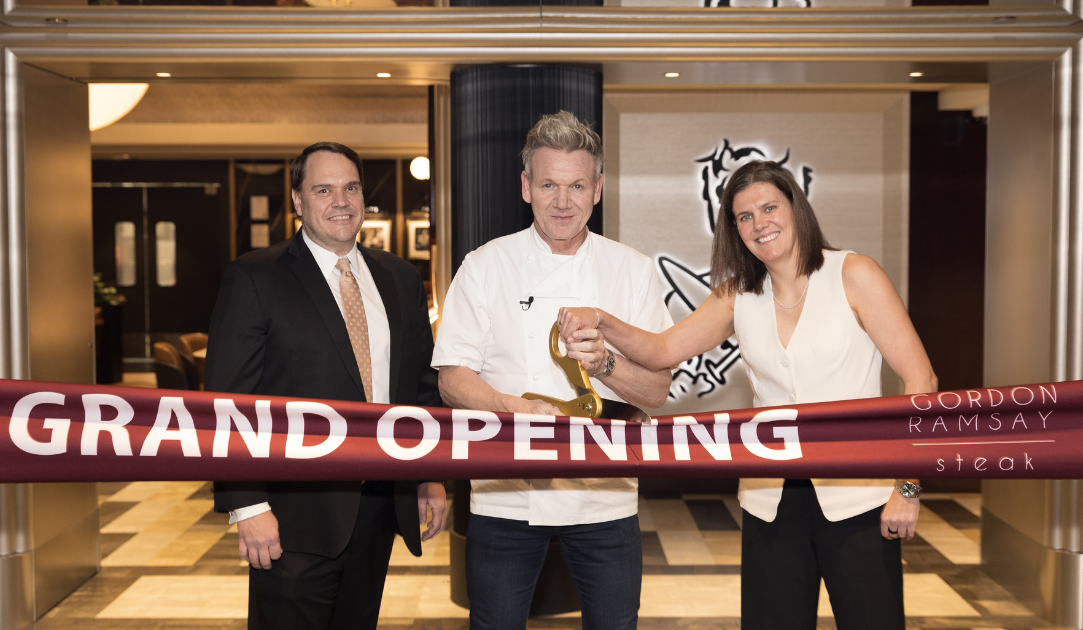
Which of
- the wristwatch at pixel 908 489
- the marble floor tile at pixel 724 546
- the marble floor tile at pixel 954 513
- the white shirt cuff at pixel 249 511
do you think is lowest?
the marble floor tile at pixel 724 546

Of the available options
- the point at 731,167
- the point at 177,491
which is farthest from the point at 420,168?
the point at 177,491

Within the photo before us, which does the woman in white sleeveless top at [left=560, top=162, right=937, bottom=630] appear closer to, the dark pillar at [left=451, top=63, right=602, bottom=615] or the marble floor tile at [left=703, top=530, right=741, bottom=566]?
the dark pillar at [left=451, top=63, right=602, bottom=615]

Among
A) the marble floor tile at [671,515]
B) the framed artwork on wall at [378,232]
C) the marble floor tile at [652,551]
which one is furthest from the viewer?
the framed artwork on wall at [378,232]

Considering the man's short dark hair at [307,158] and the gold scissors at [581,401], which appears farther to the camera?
the man's short dark hair at [307,158]

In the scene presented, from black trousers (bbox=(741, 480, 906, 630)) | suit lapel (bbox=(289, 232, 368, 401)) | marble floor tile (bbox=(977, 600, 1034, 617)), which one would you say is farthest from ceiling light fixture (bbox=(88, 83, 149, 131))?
marble floor tile (bbox=(977, 600, 1034, 617))

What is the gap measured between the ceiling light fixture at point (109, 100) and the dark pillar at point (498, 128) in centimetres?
221

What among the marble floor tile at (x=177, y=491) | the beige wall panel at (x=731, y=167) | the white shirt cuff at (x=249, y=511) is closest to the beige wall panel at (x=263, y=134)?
the marble floor tile at (x=177, y=491)

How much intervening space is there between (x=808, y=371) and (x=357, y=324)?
4.19 feet

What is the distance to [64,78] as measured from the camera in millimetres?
3643

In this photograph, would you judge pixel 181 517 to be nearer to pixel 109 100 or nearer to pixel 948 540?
pixel 109 100

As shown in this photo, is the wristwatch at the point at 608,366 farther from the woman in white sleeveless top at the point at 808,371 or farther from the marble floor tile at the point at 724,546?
the marble floor tile at the point at 724,546

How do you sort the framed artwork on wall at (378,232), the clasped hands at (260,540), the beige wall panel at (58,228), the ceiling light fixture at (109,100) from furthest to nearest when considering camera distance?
1. the framed artwork on wall at (378,232)
2. the ceiling light fixture at (109,100)
3. the beige wall panel at (58,228)
4. the clasped hands at (260,540)

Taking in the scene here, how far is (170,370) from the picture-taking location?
5.48 metres

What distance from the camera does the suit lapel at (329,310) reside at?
85.7 inches
